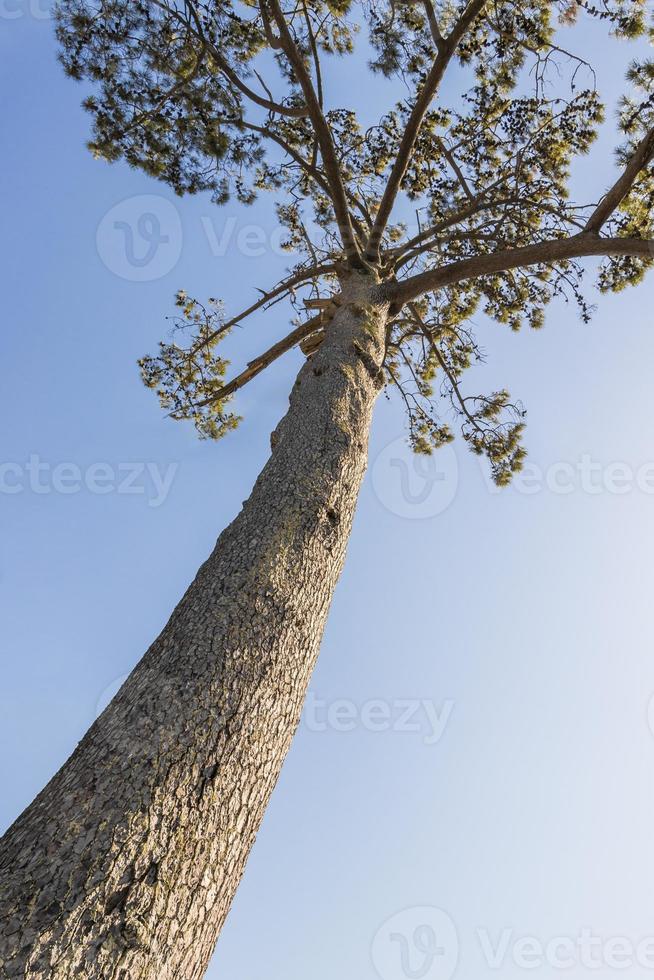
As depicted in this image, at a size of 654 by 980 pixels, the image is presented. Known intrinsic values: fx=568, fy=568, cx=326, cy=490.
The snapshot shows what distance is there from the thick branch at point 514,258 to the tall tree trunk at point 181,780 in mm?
2756

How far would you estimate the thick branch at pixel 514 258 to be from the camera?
4.25 metres

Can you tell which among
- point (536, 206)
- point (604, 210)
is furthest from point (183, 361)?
point (604, 210)

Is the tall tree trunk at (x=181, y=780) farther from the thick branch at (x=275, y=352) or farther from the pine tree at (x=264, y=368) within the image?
the thick branch at (x=275, y=352)

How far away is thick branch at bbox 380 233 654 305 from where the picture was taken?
4.25 meters

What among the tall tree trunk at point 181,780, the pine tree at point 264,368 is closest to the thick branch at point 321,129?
the pine tree at point 264,368

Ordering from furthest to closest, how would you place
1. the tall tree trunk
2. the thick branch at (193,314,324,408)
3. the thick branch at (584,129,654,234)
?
the thick branch at (193,314,324,408)
the thick branch at (584,129,654,234)
the tall tree trunk

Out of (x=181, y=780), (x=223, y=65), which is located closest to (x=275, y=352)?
(x=223, y=65)

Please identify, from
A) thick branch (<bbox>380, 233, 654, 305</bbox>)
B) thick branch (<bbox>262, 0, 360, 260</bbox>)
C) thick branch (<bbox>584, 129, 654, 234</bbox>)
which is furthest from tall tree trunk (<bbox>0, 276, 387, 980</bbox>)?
thick branch (<bbox>584, 129, 654, 234</bbox>)

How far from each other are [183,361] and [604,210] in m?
4.47

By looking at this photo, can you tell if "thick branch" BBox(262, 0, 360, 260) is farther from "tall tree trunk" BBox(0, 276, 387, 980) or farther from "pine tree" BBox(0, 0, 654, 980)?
"tall tree trunk" BBox(0, 276, 387, 980)

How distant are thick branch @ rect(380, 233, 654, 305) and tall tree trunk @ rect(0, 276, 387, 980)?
108 inches

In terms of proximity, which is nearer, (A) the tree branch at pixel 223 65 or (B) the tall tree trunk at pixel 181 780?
(B) the tall tree trunk at pixel 181 780

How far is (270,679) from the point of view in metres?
1.69

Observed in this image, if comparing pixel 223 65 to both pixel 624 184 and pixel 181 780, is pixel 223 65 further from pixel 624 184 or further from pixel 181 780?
pixel 181 780
